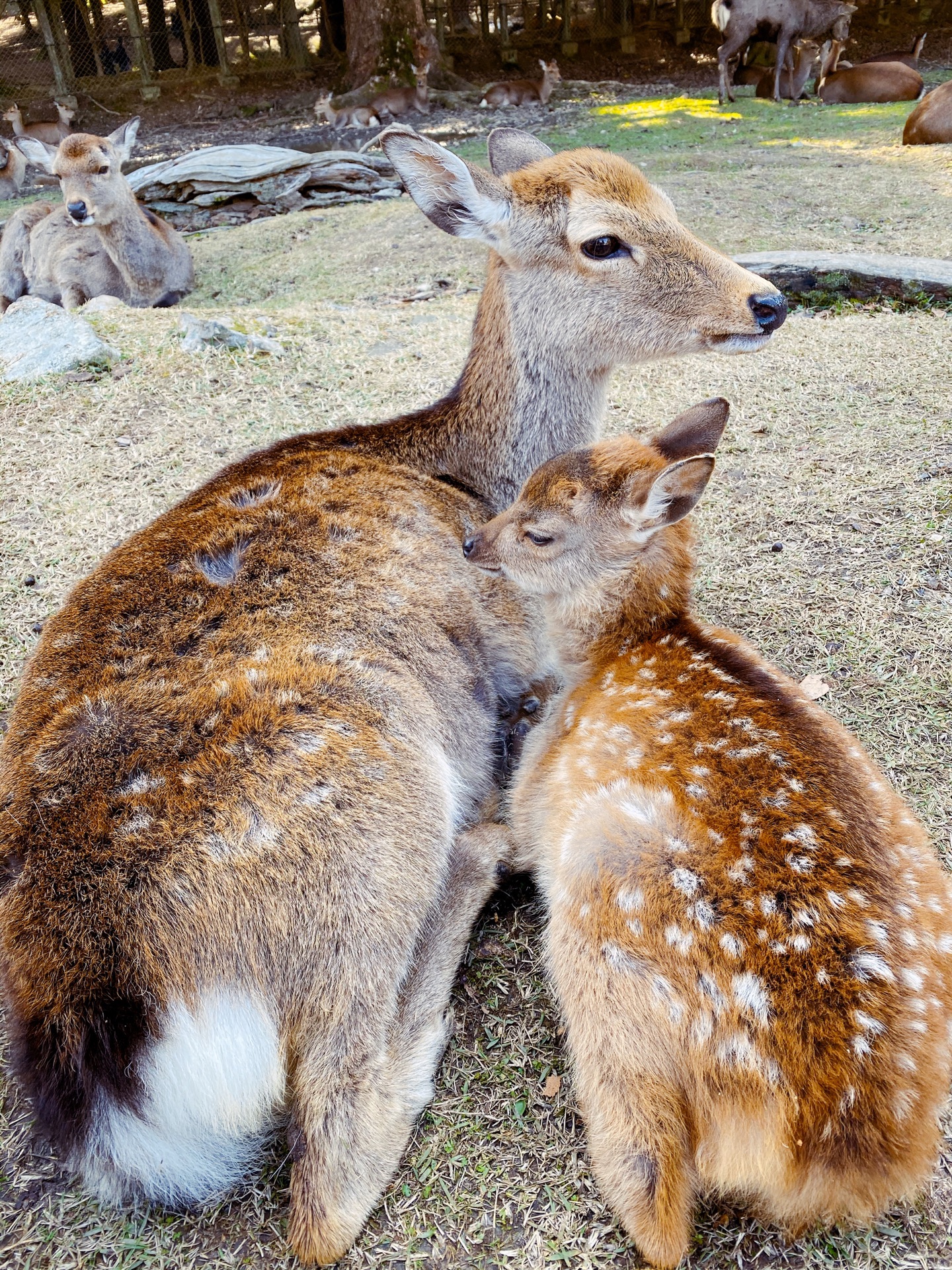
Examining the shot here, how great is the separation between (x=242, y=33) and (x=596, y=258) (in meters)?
21.5

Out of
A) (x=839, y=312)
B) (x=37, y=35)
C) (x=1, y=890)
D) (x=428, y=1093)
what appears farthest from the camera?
(x=37, y=35)

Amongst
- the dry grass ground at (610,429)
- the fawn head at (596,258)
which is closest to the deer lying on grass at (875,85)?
the dry grass ground at (610,429)

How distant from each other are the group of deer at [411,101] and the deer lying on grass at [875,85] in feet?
16.6

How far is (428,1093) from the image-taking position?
2049 millimetres

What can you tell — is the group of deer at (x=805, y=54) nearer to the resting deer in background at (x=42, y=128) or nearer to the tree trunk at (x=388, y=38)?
the tree trunk at (x=388, y=38)

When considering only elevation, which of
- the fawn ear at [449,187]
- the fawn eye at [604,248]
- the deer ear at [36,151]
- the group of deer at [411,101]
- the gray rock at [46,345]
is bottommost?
the gray rock at [46,345]

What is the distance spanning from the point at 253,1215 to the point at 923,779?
2.04 m

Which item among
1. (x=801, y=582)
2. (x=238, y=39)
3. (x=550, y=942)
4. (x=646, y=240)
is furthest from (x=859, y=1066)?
(x=238, y=39)

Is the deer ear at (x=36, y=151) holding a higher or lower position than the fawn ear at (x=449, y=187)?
lower

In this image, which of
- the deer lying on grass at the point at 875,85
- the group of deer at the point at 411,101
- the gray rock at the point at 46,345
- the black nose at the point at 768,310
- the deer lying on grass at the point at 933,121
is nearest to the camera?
the black nose at the point at 768,310

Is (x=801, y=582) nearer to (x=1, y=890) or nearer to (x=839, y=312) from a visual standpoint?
(x=1, y=890)

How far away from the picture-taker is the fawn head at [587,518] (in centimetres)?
271

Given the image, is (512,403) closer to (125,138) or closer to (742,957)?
(742,957)

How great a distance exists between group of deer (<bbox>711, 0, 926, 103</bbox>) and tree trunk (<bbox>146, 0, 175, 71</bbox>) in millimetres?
11423
